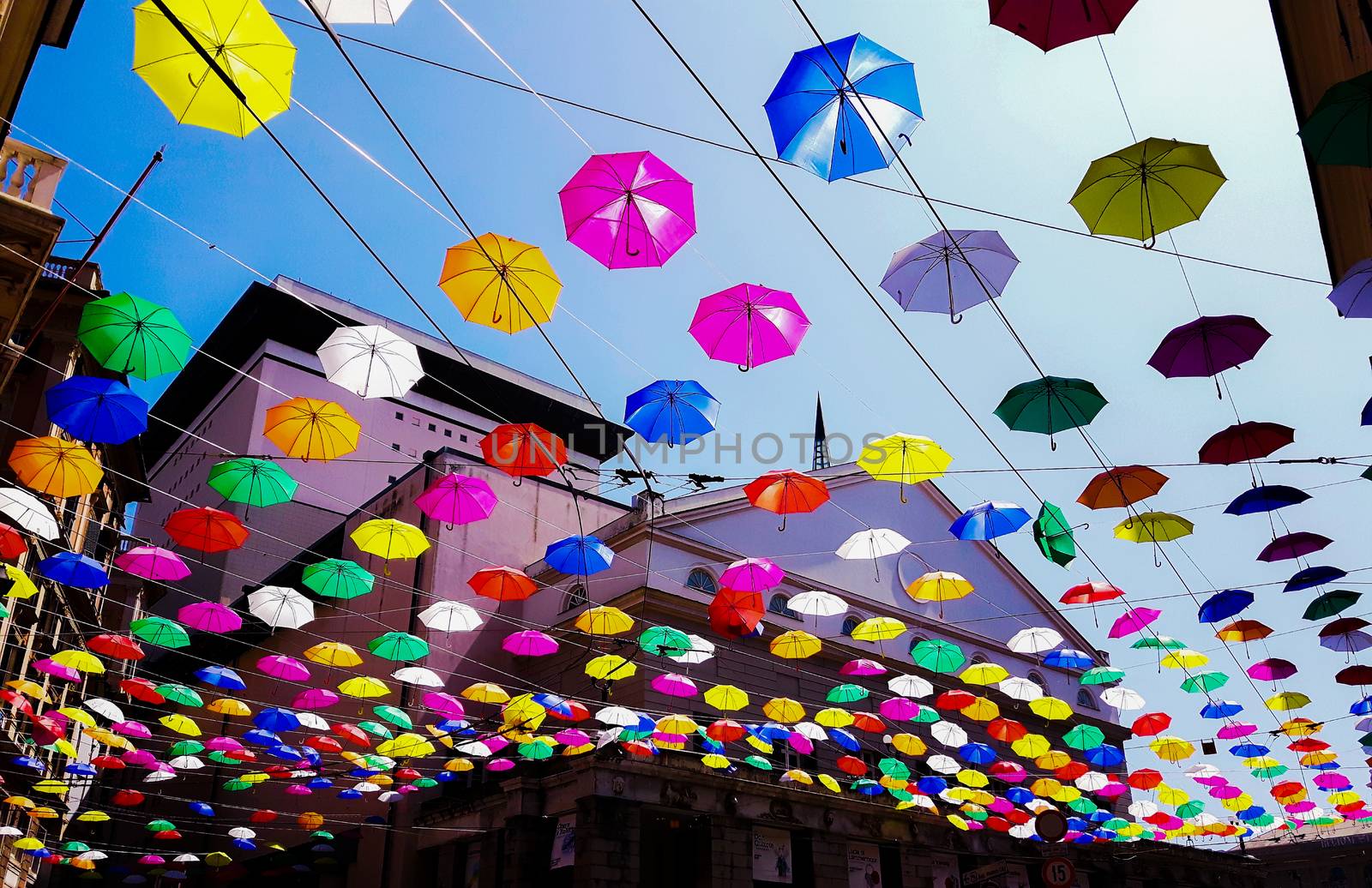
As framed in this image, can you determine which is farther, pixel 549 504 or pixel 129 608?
pixel 129 608

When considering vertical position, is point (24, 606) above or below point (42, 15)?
below

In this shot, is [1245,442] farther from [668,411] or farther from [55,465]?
[55,465]

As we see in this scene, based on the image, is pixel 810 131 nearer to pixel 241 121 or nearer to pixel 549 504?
pixel 241 121

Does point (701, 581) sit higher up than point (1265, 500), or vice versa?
point (701, 581)

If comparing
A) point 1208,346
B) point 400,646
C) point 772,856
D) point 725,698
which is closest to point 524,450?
point 400,646

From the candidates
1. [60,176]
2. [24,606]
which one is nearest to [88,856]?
[24,606]

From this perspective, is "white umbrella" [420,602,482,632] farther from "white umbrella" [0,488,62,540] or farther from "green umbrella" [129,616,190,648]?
"white umbrella" [0,488,62,540]

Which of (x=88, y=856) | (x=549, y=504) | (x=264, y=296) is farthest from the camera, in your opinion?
(x=264, y=296)

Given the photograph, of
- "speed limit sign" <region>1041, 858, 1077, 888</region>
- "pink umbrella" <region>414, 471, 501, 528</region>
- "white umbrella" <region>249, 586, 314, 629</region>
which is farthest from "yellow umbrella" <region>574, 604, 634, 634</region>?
"speed limit sign" <region>1041, 858, 1077, 888</region>

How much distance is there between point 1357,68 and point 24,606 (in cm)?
2618

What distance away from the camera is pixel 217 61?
7.12 metres

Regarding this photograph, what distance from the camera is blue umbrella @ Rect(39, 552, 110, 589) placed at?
44.3ft

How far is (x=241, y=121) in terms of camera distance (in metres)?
7.43

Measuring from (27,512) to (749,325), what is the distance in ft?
32.8
